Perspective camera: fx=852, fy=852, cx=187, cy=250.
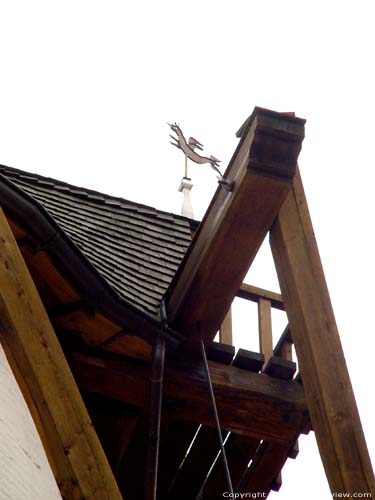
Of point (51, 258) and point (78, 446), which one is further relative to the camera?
point (51, 258)

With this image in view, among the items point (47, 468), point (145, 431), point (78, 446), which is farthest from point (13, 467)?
point (145, 431)

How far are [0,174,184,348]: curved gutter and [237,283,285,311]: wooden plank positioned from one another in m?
0.83

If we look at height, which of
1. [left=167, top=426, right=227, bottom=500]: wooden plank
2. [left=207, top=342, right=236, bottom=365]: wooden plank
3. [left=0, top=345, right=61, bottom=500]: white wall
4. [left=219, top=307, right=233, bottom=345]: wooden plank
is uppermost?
[left=219, top=307, right=233, bottom=345]: wooden plank

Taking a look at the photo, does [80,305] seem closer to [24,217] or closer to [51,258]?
[51,258]

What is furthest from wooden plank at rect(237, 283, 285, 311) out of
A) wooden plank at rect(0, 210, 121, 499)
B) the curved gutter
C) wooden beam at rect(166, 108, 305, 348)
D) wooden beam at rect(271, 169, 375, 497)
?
wooden plank at rect(0, 210, 121, 499)

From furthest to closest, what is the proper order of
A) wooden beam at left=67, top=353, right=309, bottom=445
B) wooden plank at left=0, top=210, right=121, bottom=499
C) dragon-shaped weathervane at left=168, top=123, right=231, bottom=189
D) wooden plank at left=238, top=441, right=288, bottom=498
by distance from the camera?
dragon-shaped weathervane at left=168, top=123, right=231, bottom=189 < wooden plank at left=238, top=441, right=288, bottom=498 < wooden beam at left=67, top=353, right=309, bottom=445 < wooden plank at left=0, top=210, right=121, bottom=499

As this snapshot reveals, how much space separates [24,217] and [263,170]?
1207 mm

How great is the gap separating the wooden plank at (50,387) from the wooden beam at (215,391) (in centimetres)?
165

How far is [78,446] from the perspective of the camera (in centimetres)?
291

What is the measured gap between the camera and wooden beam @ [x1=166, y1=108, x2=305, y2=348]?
13.7 ft

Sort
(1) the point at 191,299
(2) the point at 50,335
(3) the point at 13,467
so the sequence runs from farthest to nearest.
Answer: (1) the point at 191,299 → (2) the point at 50,335 → (3) the point at 13,467

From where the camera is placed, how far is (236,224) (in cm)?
440

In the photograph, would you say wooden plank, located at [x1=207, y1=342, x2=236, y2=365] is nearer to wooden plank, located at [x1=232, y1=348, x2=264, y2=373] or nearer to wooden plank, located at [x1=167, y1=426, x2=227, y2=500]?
wooden plank, located at [x1=232, y1=348, x2=264, y2=373]

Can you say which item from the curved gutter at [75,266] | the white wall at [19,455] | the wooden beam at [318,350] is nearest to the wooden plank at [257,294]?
the curved gutter at [75,266]
